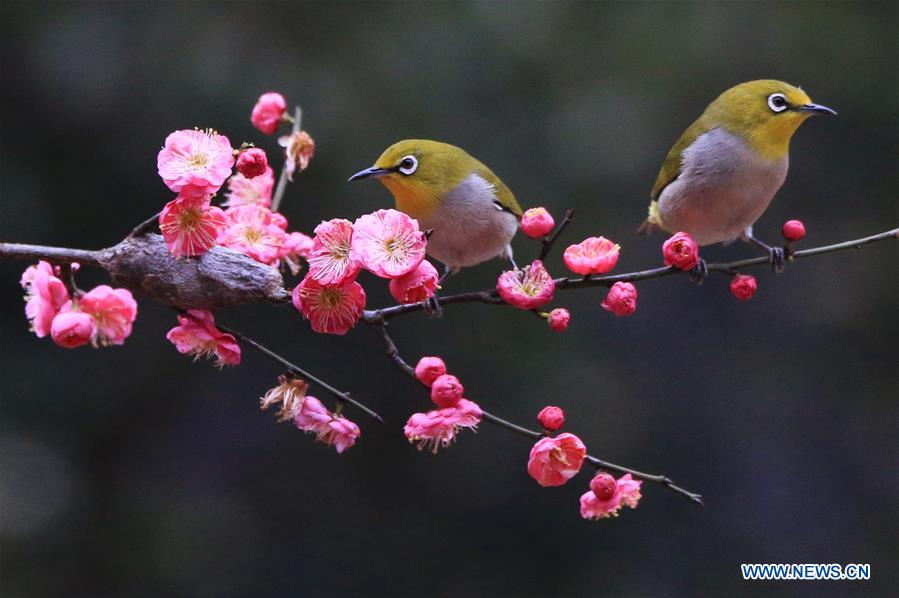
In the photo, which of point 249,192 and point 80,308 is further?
point 249,192

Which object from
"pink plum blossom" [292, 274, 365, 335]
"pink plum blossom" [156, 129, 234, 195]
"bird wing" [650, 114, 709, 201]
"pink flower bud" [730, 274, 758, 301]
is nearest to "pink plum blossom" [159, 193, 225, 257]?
"pink plum blossom" [156, 129, 234, 195]

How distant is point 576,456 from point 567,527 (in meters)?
4.03

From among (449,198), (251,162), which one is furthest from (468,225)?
(251,162)

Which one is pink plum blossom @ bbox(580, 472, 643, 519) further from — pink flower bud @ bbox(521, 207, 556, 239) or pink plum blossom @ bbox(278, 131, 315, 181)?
pink plum blossom @ bbox(278, 131, 315, 181)

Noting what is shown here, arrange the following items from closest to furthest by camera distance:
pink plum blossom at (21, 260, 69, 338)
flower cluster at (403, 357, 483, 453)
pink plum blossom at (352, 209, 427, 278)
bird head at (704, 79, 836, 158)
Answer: pink plum blossom at (352, 209, 427, 278) < flower cluster at (403, 357, 483, 453) < pink plum blossom at (21, 260, 69, 338) < bird head at (704, 79, 836, 158)

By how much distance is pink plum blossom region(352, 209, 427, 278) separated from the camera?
4.66 feet

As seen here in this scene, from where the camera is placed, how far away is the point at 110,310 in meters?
1.67

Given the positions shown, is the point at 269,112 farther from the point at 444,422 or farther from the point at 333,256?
A: the point at 444,422

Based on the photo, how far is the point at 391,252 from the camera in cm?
143

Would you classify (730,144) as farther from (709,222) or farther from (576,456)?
(576,456)

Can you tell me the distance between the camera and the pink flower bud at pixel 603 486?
1593 mm

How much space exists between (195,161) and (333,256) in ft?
0.89

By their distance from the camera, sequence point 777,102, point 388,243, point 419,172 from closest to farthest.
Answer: point 388,243
point 419,172
point 777,102

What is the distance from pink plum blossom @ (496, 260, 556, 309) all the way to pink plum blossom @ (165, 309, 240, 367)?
480mm
